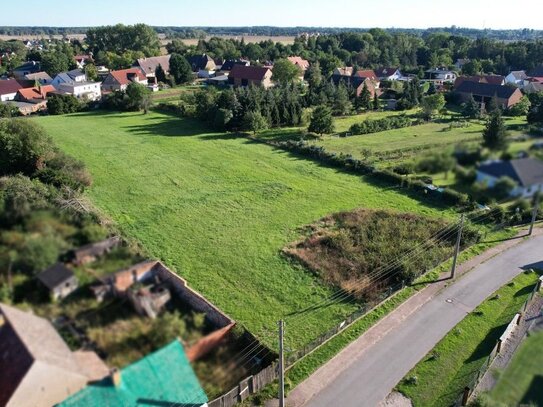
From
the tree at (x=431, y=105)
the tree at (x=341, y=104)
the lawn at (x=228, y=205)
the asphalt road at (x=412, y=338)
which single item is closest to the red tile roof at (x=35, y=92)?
the lawn at (x=228, y=205)

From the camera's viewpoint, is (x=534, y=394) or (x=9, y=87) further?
(x=9, y=87)

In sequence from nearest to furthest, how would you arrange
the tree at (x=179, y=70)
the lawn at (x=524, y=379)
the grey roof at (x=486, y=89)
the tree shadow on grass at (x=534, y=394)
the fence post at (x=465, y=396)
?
the tree shadow on grass at (x=534, y=394) → the lawn at (x=524, y=379) → the fence post at (x=465, y=396) → the grey roof at (x=486, y=89) → the tree at (x=179, y=70)

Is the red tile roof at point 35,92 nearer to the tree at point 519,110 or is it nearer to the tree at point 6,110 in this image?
the tree at point 6,110

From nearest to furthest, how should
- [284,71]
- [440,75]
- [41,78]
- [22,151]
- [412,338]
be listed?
1. [412,338]
2. [22,151]
3. [284,71]
4. [41,78]
5. [440,75]

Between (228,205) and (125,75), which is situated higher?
(125,75)

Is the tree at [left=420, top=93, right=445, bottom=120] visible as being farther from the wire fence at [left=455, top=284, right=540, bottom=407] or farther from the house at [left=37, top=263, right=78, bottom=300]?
the house at [left=37, top=263, right=78, bottom=300]

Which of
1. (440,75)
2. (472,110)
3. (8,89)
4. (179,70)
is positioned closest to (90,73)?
(8,89)

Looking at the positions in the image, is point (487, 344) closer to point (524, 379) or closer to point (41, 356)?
point (524, 379)

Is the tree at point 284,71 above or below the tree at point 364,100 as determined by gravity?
above
